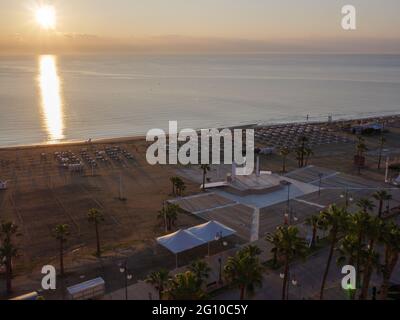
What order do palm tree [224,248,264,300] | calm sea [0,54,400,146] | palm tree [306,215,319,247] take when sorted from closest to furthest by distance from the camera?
palm tree [224,248,264,300] → palm tree [306,215,319,247] → calm sea [0,54,400,146]

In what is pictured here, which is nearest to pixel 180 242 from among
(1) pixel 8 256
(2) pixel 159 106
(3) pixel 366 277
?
(1) pixel 8 256

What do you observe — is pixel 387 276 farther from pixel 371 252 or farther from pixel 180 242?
pixel 180 242

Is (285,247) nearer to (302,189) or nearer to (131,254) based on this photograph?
(131,254)

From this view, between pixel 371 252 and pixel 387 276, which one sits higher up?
pixel 371 252

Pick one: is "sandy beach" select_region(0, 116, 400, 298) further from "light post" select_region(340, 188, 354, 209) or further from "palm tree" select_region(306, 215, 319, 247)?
"palm tree" select_region(306, 215, 319, 247)

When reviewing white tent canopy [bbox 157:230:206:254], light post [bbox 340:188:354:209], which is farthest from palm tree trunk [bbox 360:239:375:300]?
light post [bbox 340:188:354:209]

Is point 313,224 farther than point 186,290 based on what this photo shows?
Yes
